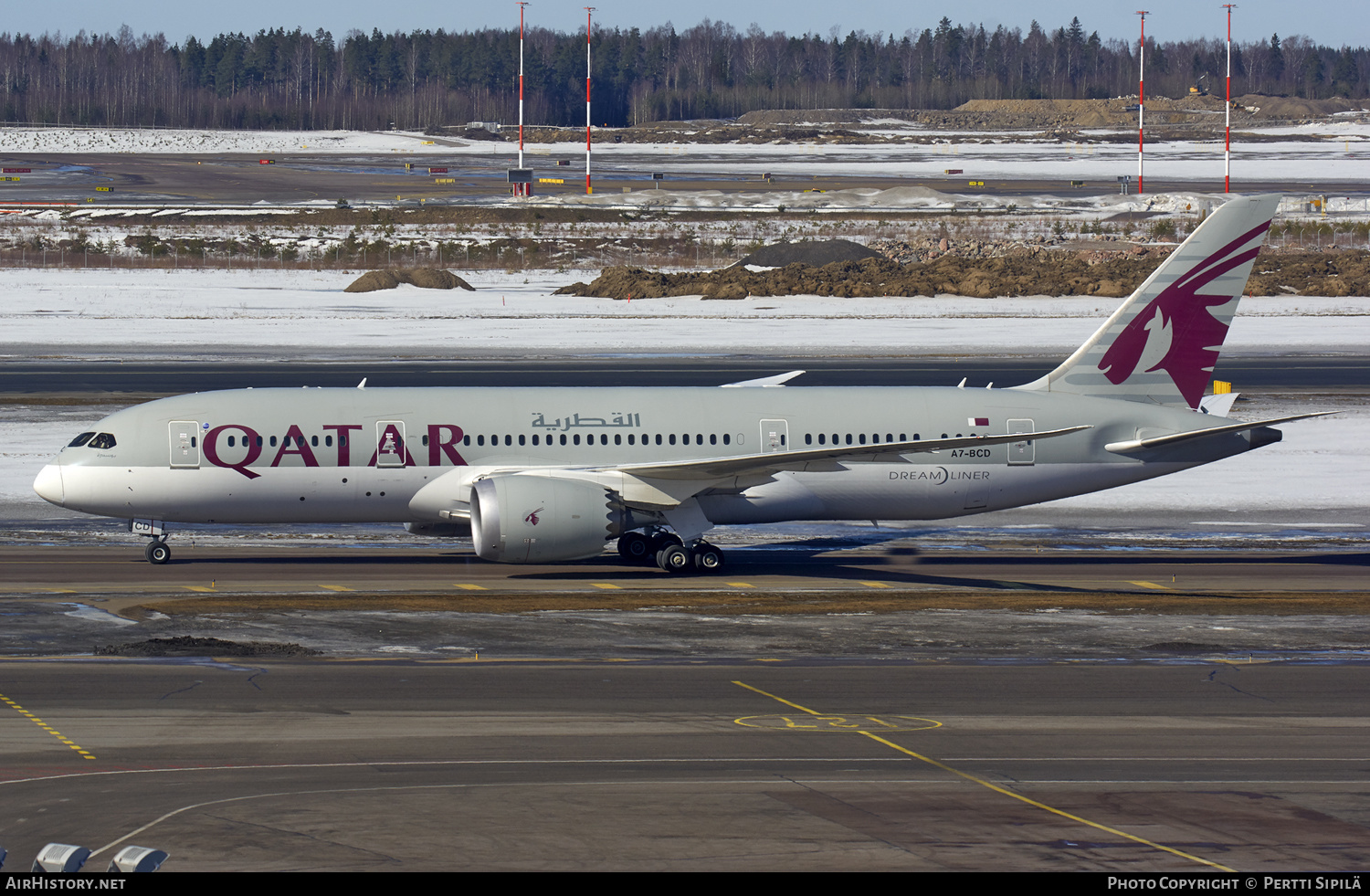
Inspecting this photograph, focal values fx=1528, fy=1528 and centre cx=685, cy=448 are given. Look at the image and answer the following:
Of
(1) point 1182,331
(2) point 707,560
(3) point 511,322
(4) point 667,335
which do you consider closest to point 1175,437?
(1) point 1182,331

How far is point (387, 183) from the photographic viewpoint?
162250 mm

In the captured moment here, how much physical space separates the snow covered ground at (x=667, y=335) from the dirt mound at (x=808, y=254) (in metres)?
8.71

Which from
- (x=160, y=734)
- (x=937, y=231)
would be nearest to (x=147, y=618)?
(x=160, y=734)

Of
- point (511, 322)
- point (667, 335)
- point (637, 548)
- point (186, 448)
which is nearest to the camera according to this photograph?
point (186, 448)

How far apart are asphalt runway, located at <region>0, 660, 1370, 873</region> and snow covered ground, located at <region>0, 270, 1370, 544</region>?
17.6m

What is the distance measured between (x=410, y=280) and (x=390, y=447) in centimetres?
6229

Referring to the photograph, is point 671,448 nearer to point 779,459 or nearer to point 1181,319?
point 779,459

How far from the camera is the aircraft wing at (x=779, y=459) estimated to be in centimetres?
3300

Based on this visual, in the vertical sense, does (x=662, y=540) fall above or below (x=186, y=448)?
below

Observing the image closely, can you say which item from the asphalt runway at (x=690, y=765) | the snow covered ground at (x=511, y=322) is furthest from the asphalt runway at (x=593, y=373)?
the asphalt runway at (x=690, y=765)

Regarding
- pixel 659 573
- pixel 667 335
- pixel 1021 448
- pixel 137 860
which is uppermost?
pixel 667 335

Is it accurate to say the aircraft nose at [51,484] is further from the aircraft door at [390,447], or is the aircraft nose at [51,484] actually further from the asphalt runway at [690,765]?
the asphalt runway at [690,765]

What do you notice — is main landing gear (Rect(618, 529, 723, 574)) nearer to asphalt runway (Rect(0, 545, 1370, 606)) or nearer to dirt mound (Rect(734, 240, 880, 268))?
asphalt runway (Rect(0, 545, 1370, 606))

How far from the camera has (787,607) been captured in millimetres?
30875
